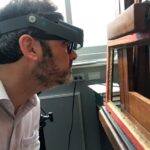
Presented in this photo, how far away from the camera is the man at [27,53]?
91 centimetres

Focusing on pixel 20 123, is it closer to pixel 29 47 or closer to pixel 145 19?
pixel 29 47

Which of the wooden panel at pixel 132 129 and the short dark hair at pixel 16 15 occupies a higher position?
the short dark hair at pixel 16 15

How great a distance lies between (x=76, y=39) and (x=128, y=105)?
0.38m

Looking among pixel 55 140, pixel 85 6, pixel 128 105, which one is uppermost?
pixel 85 6

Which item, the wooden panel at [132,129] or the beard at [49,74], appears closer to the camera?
the wooden panel at [132,129]

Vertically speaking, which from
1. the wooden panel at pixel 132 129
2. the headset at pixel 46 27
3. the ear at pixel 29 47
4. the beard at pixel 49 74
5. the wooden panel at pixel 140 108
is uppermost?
the headset at pixel 46 27

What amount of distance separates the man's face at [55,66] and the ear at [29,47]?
3 centimetres

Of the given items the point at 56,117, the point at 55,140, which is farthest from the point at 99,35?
the point at 55,140

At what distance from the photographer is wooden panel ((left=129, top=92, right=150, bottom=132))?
906 mm

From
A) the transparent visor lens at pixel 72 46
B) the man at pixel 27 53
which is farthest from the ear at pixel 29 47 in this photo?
the transparent visor lens at pixel 72 46

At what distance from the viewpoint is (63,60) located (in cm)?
99

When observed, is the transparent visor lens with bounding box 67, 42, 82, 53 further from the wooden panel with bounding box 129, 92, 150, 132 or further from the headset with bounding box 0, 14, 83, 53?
the wooden panel with bounding box 129, 92, 150, 132

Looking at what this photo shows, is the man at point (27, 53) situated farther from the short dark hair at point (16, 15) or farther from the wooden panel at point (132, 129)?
the wooden panel at point (132, 129)

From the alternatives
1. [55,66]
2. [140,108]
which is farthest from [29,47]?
[140,108]
